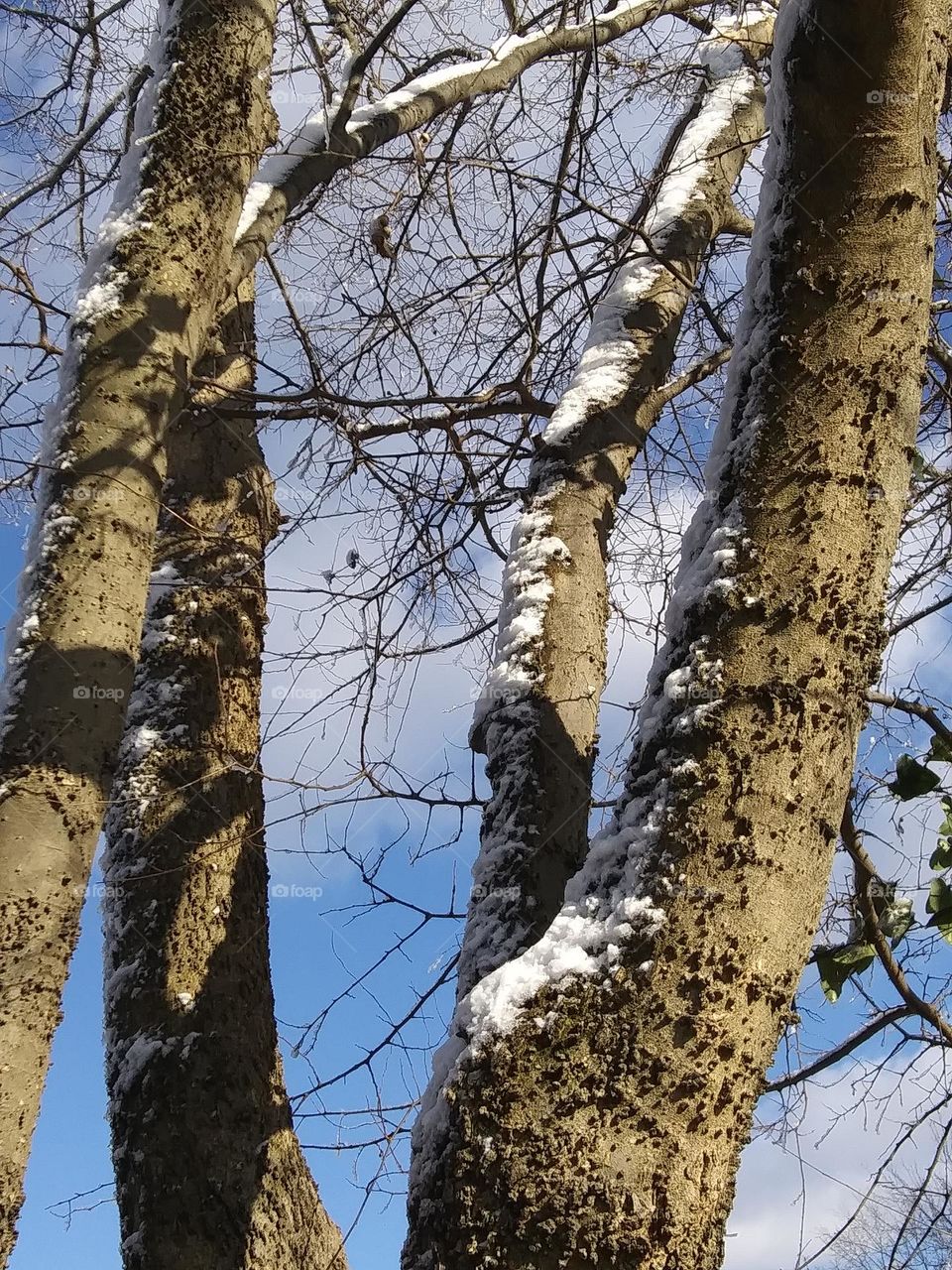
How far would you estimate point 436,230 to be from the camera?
3352 millimetres

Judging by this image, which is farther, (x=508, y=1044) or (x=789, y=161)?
(x=789, y=161)

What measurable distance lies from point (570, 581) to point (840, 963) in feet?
3.81

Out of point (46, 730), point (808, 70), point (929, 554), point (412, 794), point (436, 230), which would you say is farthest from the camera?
point (436, 230)

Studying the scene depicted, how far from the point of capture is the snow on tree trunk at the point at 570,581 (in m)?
1.83

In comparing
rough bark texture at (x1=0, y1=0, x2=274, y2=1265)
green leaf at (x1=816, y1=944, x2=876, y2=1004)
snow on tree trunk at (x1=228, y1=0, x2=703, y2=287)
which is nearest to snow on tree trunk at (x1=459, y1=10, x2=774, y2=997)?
snow on tree trunk at (x1=228, y1=0, x2=703, y2=287)

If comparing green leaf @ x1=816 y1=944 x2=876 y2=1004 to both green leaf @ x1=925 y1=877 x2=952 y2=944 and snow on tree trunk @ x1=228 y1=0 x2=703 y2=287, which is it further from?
snow on tree trunk @ x1=228 y1=0 x2=703 y2=287

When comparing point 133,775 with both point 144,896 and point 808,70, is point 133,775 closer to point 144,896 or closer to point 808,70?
point 144,896

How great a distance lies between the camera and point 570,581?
87.1 inches

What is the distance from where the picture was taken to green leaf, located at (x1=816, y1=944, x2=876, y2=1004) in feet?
7.80

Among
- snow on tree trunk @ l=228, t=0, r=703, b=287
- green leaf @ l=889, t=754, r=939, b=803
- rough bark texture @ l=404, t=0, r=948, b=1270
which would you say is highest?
snow on tree trunk @ l=228, t=0, r=703, b=287

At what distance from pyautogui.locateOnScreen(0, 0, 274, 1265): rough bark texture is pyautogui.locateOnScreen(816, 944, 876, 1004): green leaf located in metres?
1.73

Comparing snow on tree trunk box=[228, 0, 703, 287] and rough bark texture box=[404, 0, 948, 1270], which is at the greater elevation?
snow on tree trunk box=[228, 0, 703, 287]

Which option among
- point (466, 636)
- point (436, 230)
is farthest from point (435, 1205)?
point (436, 230)

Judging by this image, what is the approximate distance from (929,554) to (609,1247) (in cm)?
250
